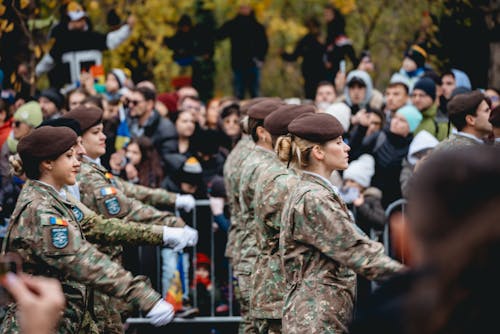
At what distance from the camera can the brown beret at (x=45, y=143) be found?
6152mm

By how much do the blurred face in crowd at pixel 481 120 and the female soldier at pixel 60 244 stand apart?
11.7 feet

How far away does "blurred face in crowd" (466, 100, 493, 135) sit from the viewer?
8198 millimetres

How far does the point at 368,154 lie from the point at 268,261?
3.73 m

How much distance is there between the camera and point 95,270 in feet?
19.1

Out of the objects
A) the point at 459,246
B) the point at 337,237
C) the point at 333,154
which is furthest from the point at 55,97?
the point at 459,246

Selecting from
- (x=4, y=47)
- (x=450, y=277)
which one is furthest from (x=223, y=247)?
(x=450, y=277)

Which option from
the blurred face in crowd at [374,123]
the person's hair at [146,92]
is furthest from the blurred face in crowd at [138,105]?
the blurred face in crowd at [374,123]

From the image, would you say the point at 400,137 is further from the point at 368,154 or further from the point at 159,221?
the point at 159,221

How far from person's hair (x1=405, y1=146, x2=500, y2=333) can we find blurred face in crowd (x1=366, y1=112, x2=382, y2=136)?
28.0 feet

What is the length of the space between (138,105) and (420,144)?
3.78 meters

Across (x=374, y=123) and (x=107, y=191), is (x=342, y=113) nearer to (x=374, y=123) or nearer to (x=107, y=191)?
(x=374, y=123)

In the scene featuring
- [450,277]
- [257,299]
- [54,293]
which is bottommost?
[257,299]

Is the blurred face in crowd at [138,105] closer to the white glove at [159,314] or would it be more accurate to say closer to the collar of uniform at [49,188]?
the collar of uniform at [49,188]

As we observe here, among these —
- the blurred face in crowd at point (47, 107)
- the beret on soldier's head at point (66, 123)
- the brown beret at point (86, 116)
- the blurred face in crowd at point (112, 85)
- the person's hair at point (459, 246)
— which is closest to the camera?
the person's hair at point (459, 246)
